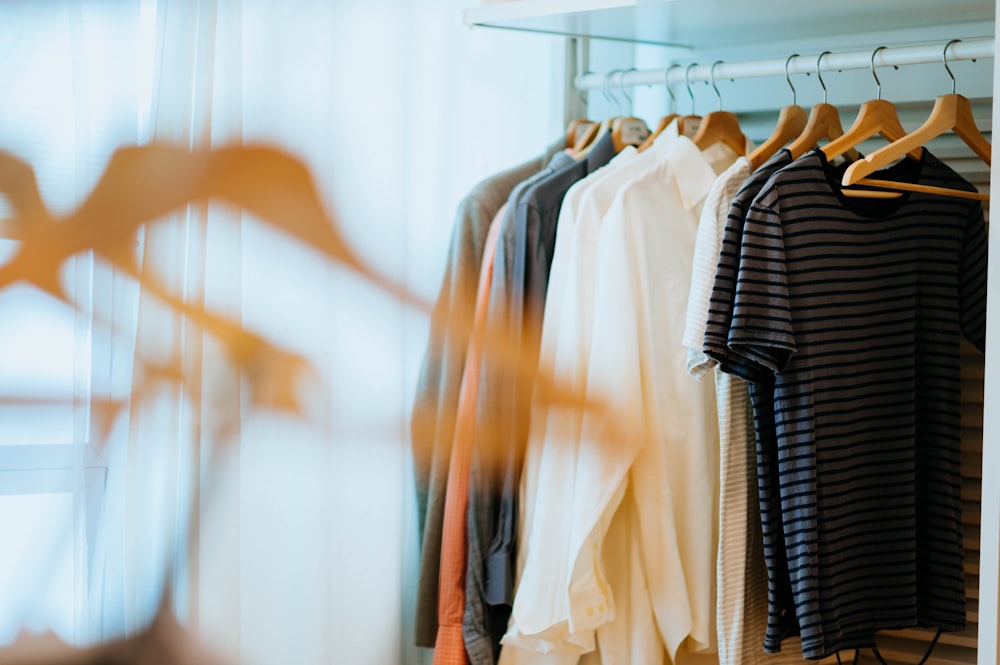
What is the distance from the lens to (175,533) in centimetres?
73

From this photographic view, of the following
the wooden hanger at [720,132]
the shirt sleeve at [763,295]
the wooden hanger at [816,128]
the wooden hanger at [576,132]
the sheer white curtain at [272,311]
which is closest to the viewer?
the sheer white curtain at [272,311]

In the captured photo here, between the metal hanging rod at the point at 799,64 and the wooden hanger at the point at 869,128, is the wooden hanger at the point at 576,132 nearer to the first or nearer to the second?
the metal hanging rod at the point at 799,64

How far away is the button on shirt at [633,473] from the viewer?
3.11ft

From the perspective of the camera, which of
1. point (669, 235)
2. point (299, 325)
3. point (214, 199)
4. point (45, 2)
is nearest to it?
point (45, 2)

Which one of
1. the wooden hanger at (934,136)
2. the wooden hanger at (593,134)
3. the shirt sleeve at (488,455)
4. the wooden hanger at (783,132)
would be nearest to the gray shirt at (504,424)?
Answer: the shirt sleeve at (488,455)

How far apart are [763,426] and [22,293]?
1.96 ft

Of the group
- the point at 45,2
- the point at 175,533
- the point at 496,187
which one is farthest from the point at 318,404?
the point at 45,2

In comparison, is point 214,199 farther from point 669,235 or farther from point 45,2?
point 669,235

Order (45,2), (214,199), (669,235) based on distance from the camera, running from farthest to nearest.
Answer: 1. (669,235)
2. (214,199)
3. (45,2)

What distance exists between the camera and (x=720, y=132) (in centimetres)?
105

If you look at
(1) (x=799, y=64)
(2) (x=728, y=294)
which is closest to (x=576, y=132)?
(1) (x=799, y=64)

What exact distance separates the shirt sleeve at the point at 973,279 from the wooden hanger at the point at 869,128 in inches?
3.4

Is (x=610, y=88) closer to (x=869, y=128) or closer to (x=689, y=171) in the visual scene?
(x=689, y=171)

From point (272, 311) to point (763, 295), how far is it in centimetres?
40
